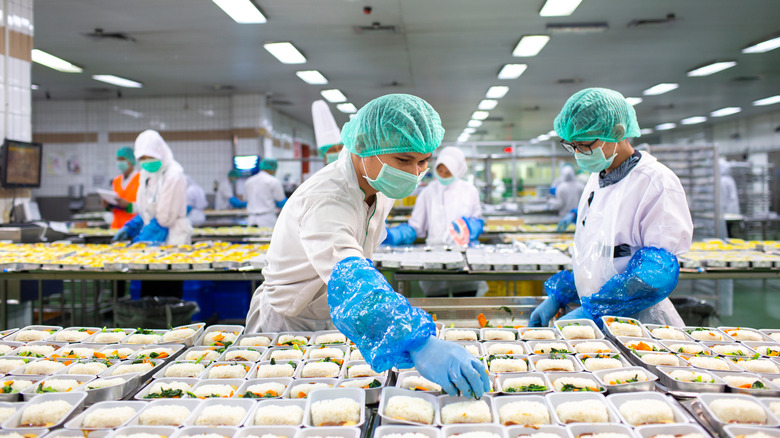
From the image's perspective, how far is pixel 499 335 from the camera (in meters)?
1.90

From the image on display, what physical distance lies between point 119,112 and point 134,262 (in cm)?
852

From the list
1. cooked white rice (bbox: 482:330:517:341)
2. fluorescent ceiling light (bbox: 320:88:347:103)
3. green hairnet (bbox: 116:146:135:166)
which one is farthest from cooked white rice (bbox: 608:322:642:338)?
fluorescent ceiling light (bbox: 320:88:347:103)

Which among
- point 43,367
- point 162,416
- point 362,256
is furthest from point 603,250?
point 43,367

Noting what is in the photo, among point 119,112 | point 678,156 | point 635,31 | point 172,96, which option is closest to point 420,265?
point 678,156

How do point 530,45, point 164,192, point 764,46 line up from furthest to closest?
point 764,46, point 530,45, point 164,192

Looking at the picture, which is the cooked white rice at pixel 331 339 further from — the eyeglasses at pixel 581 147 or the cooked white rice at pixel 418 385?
the eyeglasses at pixel 581 147

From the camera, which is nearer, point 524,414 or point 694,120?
point 524,414

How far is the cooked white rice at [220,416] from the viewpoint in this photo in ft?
4.02

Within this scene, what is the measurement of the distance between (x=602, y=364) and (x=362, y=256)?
0.87m

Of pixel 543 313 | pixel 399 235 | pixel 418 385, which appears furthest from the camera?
pixel 399 235

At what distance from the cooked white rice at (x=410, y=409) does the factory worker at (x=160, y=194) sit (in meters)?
4.01

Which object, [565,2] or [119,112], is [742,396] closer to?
[565,2]

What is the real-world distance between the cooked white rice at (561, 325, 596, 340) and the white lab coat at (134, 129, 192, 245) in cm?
389

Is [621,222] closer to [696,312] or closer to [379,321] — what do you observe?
[379,321]
